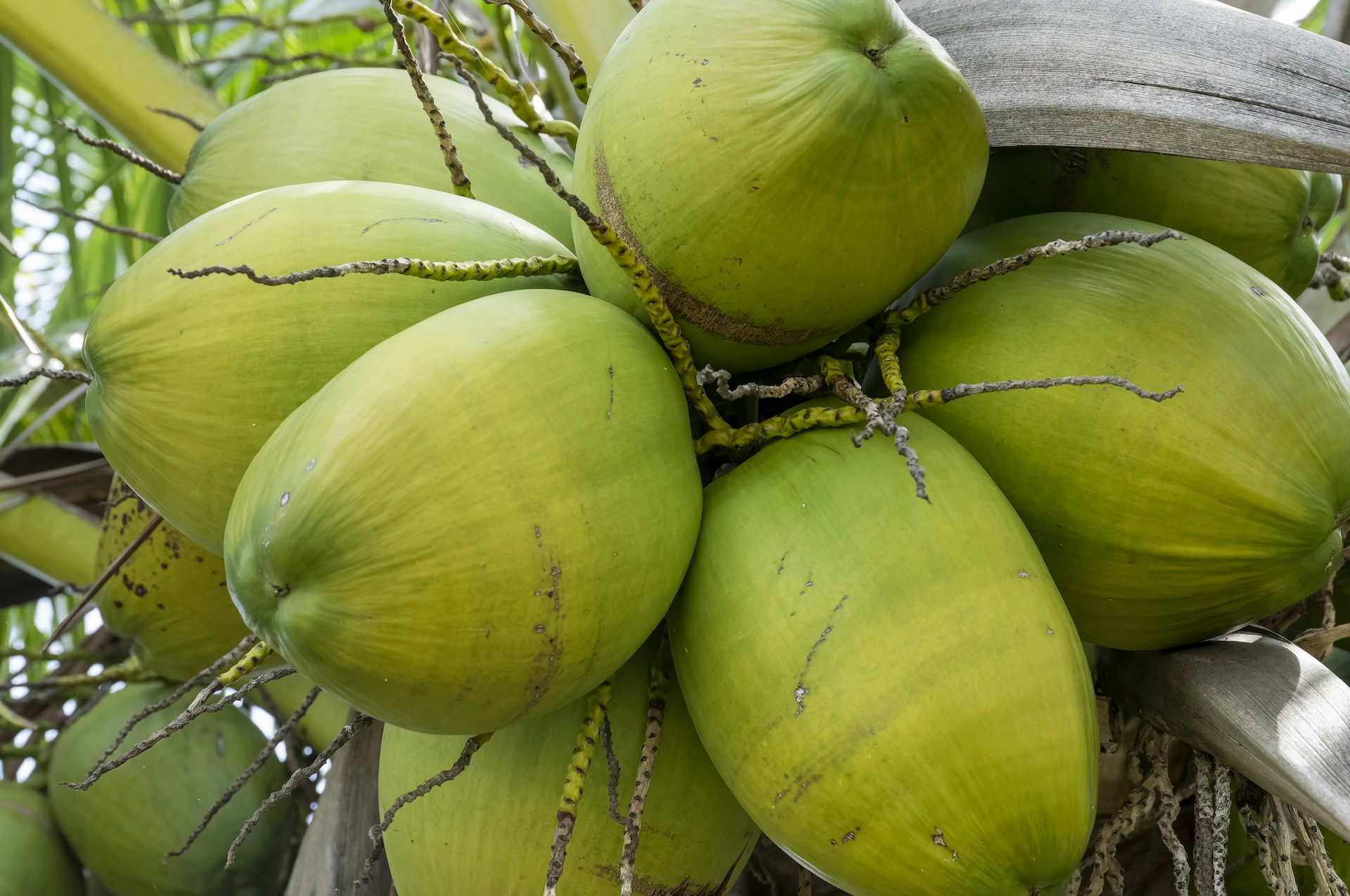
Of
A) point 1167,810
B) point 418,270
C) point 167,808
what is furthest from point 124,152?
point 1167,810

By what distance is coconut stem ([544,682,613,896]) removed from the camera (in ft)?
2.70

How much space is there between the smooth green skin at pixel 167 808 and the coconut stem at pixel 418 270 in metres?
0.92

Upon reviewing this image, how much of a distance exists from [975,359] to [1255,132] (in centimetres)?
29

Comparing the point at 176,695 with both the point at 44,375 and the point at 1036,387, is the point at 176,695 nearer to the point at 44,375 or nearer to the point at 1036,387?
the point at 44,375

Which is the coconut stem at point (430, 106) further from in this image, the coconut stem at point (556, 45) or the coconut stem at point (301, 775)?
the coconut stem at point (301, 775)

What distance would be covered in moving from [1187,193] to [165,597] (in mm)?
1361

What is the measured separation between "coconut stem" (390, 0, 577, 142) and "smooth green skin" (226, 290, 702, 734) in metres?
0.28

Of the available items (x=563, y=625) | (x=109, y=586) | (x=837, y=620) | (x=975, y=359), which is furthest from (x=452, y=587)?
(x=109, y=586)

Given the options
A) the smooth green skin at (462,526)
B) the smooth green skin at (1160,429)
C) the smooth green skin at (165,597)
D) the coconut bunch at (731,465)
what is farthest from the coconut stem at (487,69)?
the smooth green skin at (165,597)

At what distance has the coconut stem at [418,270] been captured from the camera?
81 cm

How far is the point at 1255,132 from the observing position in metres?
0.90

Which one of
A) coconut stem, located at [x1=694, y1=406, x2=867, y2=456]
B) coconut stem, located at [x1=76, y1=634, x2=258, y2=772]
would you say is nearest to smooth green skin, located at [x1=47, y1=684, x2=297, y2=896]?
coconut stem, located at [x1=76, y1=634, x2=258, y2=772]

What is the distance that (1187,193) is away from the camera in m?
1.12

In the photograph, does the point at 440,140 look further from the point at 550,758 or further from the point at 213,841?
the point at 213,841
